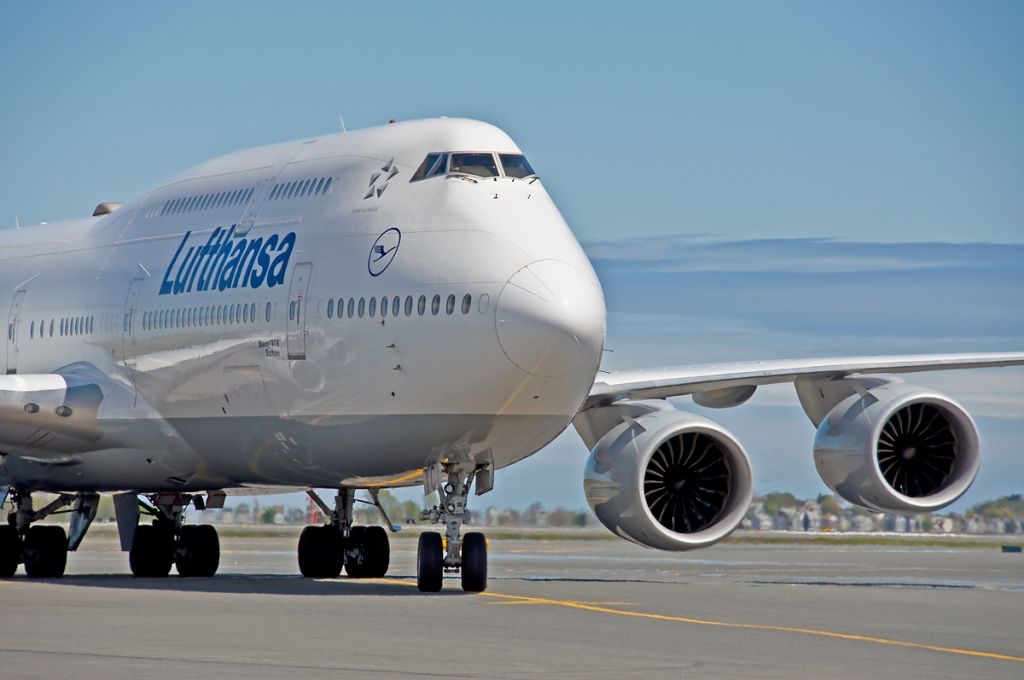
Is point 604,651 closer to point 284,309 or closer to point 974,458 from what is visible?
point 284,309

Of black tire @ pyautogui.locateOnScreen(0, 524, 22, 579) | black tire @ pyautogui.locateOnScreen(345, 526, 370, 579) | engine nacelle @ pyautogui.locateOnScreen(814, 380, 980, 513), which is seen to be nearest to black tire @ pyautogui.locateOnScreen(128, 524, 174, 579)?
black tire @ pyautogui.locateOnScreen(0, 524, 22, 579)

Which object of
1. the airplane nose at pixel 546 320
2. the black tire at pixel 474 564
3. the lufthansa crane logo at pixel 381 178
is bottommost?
the black tire at pixel 474 564

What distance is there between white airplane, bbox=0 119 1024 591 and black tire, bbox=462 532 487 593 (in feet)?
0.12

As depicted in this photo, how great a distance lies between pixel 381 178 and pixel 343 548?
711 centimetres

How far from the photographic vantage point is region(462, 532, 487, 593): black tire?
20.4m

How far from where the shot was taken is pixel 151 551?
27469 millimetres

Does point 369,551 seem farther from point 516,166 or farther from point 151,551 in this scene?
point 516,166

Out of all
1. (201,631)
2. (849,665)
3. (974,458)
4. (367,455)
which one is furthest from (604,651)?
(974,458)

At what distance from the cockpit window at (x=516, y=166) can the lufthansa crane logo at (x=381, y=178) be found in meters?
1.29

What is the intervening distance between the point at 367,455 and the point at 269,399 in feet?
5.07

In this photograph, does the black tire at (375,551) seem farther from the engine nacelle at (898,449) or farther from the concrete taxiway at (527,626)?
the engine nacelle at (898,449)

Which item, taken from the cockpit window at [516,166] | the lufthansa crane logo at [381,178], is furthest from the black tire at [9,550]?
the cockpit window at [516,166]

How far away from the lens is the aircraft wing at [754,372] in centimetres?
2383

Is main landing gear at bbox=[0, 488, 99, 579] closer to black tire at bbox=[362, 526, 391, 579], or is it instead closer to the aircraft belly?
the aircraft belly
